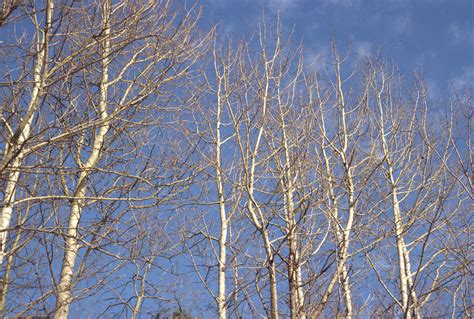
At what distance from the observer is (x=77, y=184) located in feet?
16.5

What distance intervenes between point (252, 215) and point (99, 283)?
1.67m

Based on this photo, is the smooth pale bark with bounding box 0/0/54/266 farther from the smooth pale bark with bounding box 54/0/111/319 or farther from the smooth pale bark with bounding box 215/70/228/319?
the smooth pale bark with bounding box 215/70/228/319

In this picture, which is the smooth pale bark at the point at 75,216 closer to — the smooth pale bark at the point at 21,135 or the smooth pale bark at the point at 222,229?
the smooth pale bark at the point at 21,135

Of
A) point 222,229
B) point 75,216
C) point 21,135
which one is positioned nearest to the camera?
point 21,135

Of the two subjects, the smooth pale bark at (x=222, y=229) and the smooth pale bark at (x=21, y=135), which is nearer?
the smooth pale bark at (x=21, y=135)

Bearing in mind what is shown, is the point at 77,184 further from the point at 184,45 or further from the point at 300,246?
the point at 300,246

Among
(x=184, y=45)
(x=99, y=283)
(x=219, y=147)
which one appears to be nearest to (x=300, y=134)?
(x=184, y=45)

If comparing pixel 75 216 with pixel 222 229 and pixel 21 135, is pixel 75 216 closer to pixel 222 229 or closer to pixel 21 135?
pixel 21 135

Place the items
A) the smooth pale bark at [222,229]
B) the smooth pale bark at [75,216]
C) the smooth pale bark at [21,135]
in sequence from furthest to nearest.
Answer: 1. the smooth pale bark at [222,229]
2. the smooth pale bark at [75,216]
3. the smooth pale bark at [21,135]

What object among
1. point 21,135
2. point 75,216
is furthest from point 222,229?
point 21,135

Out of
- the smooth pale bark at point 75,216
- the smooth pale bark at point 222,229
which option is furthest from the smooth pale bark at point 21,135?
the smooth pale bark at point 222,229

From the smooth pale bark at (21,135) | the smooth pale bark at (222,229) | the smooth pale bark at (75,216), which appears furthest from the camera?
the smooth pale bark at (222,229)

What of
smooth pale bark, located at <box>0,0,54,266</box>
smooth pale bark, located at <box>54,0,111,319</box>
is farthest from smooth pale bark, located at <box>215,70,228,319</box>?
smooth pale bark, located at <box>0,0,54,266</box>

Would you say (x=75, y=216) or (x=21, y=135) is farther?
(x=75, y=216)
